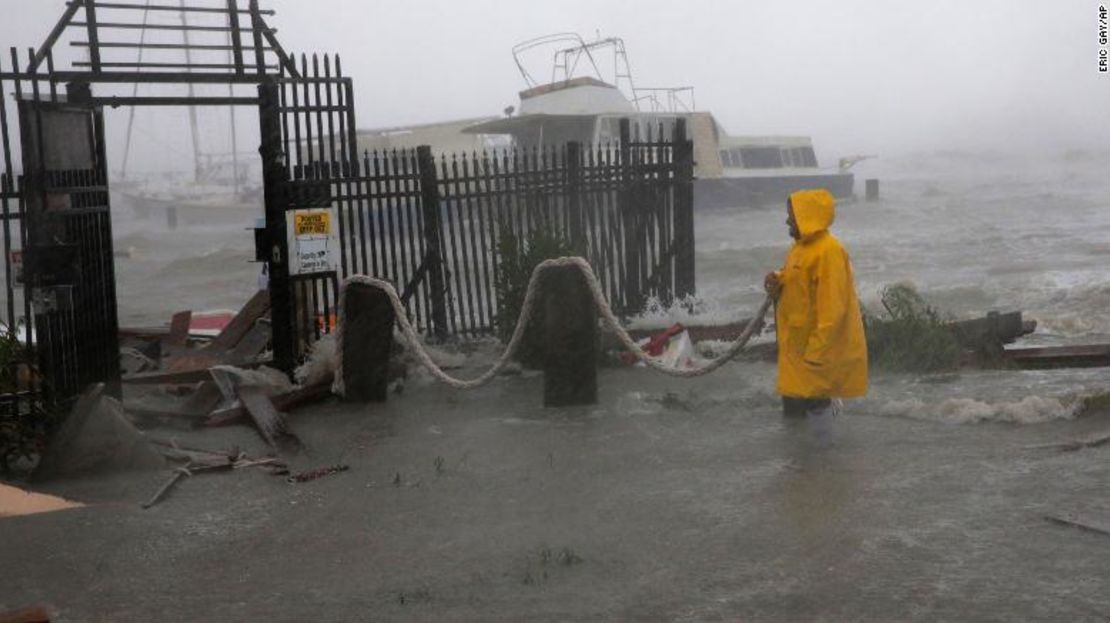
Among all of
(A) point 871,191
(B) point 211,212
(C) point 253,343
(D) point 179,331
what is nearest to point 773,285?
(C) point 253,343

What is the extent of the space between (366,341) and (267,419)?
1.03 meters

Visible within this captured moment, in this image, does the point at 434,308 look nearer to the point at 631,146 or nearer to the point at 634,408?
the point at 631,146

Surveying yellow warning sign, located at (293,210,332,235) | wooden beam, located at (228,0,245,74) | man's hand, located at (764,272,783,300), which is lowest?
man's hand, located at (764,272,783,300)

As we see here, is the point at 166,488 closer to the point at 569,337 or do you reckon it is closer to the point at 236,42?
the point at 569,337

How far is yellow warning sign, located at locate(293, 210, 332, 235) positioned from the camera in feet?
33.3

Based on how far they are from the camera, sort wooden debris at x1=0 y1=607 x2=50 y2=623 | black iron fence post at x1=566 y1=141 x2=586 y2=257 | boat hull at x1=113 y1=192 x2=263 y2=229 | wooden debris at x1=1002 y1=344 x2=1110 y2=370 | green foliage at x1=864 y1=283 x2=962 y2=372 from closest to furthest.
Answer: wooden debris at x1=0 y1=607 x2=50 y2=623 → wooden debris at x1=1002 y1=344 x2=1110 y2=370 → green foliage at x1=864 y1=283 x2=962 y2=372 → black iron fence post at x1=566 y1=141 x2=586 y2=257 → boat hull at x1=113 y1=192 x2=263 y2=229

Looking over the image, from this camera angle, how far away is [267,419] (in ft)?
28.9

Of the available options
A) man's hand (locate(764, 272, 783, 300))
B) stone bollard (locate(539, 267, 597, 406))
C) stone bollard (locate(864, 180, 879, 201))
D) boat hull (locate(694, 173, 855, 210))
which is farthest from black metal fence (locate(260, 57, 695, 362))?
stone bollard (locate(864, 180, 879, 201))

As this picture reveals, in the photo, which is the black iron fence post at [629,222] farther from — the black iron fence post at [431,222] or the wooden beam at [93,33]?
the wooden beam at [93,33]

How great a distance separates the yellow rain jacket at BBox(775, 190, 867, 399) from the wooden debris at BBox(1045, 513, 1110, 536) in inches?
71.9

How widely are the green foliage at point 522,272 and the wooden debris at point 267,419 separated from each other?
2.24m

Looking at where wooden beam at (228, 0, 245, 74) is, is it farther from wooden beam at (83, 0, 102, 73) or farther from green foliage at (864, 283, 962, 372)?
green foliage at (864, 283, 962, 372)

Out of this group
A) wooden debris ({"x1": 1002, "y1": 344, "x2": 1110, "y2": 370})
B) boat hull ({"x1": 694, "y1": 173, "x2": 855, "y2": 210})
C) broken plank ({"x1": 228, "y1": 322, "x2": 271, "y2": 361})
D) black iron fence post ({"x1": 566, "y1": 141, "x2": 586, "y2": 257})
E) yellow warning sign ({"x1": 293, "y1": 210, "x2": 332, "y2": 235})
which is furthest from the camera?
boat hull ({"x1": 694, "y1": 173, "x2": 855, "y2": 210})

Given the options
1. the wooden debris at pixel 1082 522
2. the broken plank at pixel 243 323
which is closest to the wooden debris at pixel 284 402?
the broken plank at pixel 243 323
